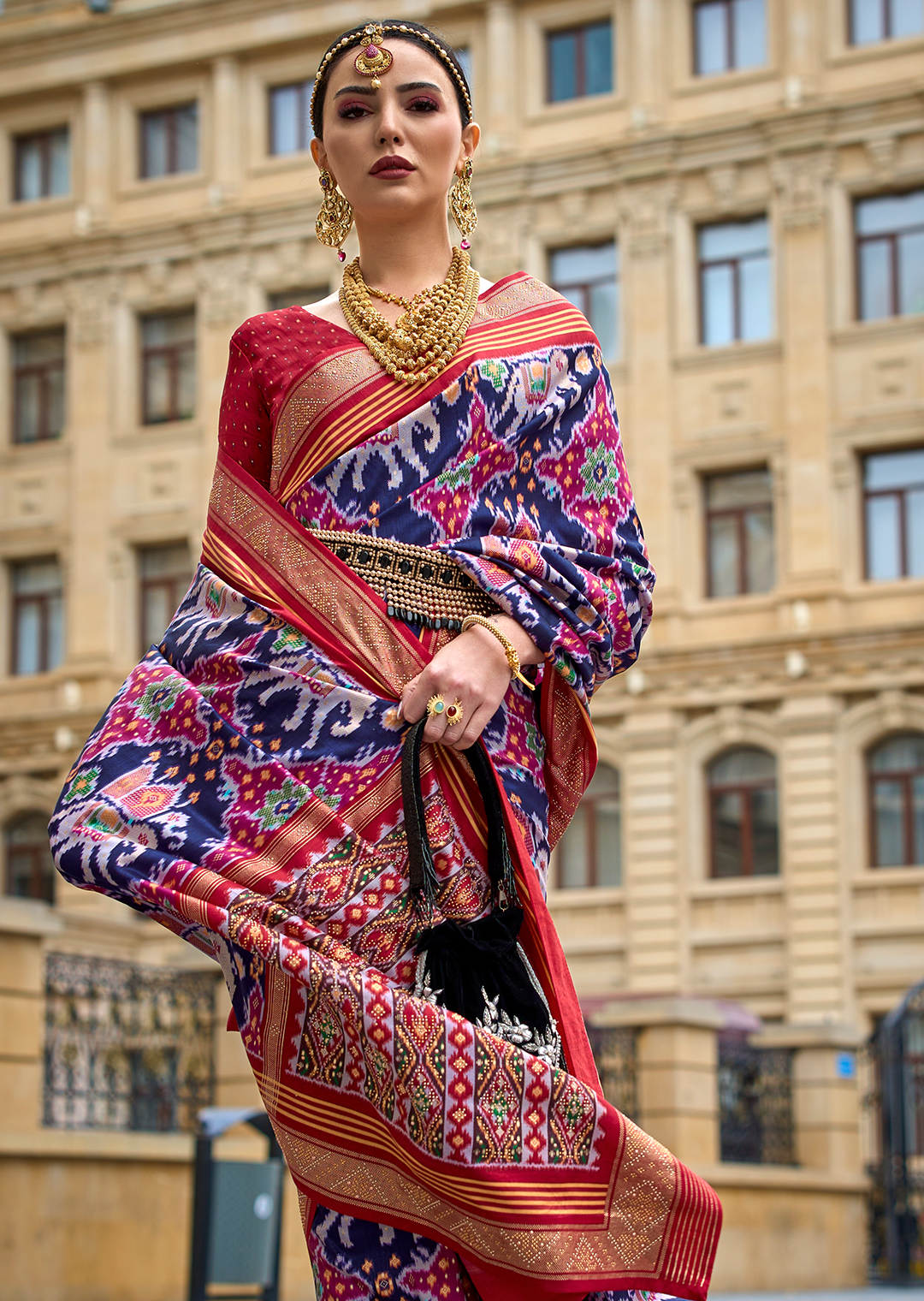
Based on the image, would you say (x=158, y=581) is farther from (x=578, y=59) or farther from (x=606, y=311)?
(x=578, y=59)

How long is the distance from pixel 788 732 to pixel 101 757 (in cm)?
2478

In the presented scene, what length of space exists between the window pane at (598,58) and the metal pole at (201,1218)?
955 inches

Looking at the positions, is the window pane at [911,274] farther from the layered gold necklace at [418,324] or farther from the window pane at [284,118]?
the layered gold necklace at [418,324]

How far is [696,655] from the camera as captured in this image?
27.7 metres

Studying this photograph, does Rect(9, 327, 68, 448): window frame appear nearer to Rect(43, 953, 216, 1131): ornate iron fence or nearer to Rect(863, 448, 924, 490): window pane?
Rect(863, 448, 924, 490): window pane

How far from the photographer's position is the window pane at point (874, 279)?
27375 millimetres

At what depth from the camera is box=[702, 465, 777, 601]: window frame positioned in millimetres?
27828

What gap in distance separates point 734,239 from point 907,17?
12.3 ft

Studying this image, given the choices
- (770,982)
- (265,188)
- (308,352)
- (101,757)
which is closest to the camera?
(101,757)

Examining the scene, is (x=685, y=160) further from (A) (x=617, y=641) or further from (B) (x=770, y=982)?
(A) (x=617, y=641)

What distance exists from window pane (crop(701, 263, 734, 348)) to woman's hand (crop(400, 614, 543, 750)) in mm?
26289

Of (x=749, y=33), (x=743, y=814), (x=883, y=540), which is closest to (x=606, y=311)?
(x=749, y=33)

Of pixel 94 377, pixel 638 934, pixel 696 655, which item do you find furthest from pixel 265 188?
pixel 638 934

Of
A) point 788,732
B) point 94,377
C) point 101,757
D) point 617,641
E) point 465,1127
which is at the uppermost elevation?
point 94,377
